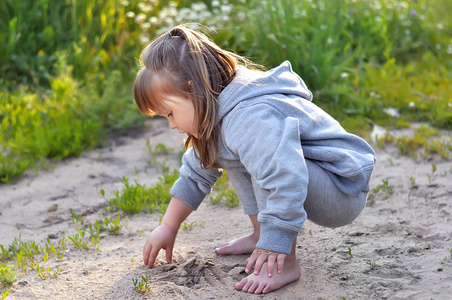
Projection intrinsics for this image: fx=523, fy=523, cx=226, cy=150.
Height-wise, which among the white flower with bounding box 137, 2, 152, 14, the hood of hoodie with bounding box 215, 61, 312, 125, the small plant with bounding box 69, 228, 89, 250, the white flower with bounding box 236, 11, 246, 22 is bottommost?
the small plant with bounding box 69, 228, 89, 250

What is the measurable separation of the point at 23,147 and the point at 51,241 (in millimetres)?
1158

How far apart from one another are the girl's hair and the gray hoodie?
6 cm

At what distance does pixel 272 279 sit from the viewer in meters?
2.21

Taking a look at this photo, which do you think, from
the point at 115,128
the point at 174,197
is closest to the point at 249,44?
the point at 115,128

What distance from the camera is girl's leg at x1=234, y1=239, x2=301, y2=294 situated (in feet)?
7.17

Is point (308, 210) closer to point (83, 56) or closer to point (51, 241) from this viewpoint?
point (51, 241)

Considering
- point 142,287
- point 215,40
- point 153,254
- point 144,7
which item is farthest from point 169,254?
point 144,7

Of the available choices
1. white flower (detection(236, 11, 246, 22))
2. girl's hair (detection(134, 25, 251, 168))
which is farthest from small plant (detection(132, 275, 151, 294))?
white flower (detection(236, 11, 246, 22))

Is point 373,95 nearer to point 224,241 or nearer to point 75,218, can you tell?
point 224,241

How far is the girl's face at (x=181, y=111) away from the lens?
6.89ft

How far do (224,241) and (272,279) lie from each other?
579 mm

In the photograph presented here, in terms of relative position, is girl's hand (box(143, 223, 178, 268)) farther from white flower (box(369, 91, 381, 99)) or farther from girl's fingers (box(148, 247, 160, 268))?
white flower (box(369, 91, 381, 99))

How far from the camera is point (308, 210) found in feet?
7.18

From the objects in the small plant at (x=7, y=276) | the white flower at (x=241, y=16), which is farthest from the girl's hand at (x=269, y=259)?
the white flower at (x=241, y=16)
